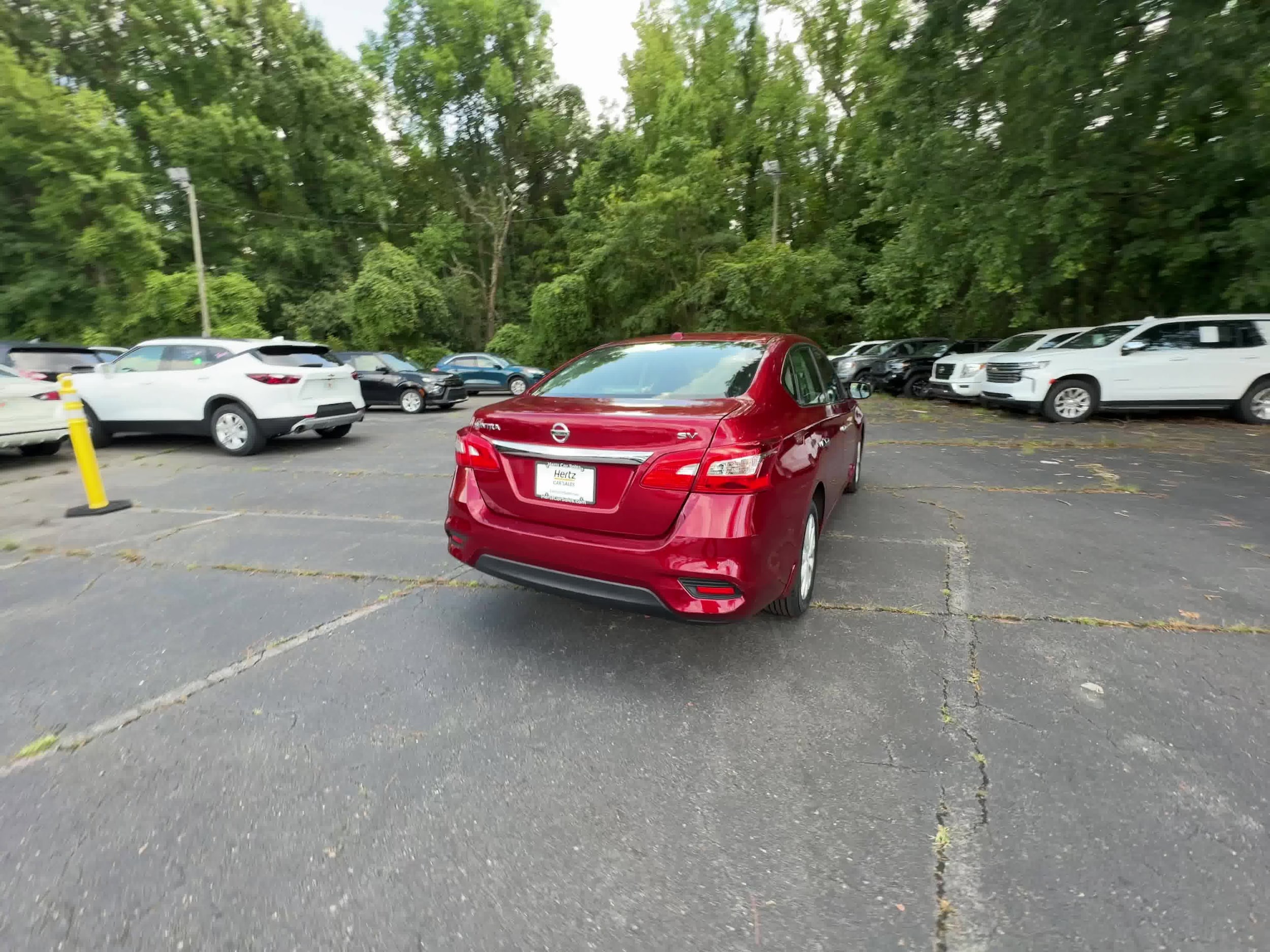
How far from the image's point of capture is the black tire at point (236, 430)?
26.4 feet

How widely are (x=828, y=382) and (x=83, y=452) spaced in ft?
21.0

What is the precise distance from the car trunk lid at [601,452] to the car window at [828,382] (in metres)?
1.60

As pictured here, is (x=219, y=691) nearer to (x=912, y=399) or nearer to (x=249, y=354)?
(x=249, y=354)

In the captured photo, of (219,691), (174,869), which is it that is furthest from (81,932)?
(219,691)

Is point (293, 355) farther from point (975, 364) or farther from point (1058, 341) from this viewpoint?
point (1058, 341)

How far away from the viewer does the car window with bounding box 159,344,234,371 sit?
26.6ft

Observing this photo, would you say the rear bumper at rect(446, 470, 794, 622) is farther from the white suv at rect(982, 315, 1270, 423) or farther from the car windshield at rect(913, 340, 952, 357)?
the car windshield at rect(913, 340, 952, 357)

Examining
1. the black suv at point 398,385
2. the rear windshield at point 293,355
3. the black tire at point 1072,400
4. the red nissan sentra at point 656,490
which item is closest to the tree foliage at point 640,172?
the black tire at point 1072,400

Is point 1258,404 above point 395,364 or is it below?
below

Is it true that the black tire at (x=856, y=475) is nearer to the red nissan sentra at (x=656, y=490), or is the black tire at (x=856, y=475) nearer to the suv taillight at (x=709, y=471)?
the red nissan sentra at (x=656, y=490)

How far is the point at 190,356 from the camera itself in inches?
324

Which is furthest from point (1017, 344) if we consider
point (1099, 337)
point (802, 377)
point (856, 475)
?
point (802, 377)

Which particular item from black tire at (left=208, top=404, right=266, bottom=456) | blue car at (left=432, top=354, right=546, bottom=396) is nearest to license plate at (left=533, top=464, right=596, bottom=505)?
black tire at (left=208, top=404, right=266, bottom=456)

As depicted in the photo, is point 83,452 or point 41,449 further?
point 41,449
